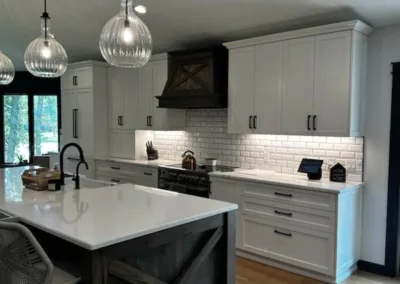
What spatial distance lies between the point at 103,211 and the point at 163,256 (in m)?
0.48

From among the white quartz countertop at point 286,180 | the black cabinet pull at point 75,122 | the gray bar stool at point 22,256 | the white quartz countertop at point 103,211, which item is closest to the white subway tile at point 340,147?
the white quartz countertop at point 286,180

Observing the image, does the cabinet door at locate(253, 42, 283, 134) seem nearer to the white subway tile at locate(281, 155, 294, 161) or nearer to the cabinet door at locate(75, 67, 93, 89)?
the white subway tile at locate(281, 155, 294, 161)

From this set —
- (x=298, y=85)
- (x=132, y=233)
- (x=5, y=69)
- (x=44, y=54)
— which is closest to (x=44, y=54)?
(x=44, y=54)

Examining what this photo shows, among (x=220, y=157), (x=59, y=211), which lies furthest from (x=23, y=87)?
(x=59, y=211)

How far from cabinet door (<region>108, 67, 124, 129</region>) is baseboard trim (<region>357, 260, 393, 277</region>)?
12.9 ft

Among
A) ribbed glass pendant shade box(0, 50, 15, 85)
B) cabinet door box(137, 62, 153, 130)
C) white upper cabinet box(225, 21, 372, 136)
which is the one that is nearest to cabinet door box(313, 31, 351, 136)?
white upper cabinet box(225, 21, 372, 136)

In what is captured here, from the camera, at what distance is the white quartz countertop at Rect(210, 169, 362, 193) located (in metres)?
3.50

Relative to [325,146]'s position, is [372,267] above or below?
below

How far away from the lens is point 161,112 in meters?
5.27

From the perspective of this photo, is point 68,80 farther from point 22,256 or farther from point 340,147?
point 22,256

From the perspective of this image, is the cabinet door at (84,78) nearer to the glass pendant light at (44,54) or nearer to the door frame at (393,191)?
the glass pendant light at (44,54)

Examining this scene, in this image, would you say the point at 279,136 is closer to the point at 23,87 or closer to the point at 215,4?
the point at 215,4

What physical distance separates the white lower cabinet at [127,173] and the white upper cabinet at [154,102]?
624 mm

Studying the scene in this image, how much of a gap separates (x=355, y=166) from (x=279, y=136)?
92 centimetres
